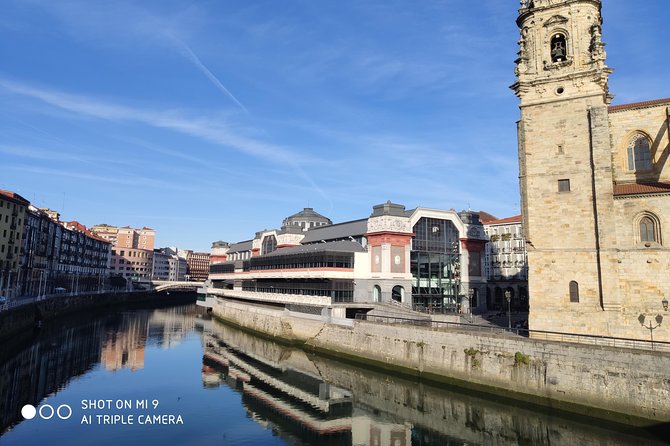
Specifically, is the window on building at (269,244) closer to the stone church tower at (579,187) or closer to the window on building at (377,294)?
the window on building at (377,294)

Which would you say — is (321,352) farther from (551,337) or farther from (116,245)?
(116,245)

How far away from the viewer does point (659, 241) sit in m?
35.4

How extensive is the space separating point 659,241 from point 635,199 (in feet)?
12.3

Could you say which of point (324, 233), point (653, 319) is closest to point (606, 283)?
point (653, 319)

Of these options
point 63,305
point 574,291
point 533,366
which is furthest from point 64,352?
point 574,291

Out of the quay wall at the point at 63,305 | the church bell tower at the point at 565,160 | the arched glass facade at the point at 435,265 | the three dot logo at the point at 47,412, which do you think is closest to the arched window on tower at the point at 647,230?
the church bell tower at the point at 565,160

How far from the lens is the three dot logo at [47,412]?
99.6ft

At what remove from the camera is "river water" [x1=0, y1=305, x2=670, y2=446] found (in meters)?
27.4

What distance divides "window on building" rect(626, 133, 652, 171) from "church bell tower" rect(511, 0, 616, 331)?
467 cm

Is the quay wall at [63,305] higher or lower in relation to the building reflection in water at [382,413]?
higher

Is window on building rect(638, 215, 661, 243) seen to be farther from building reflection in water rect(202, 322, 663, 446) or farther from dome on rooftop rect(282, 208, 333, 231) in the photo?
dome on rooftop rect(282, 208, 333, 231)

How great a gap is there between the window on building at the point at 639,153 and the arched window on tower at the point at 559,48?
9.81 meters

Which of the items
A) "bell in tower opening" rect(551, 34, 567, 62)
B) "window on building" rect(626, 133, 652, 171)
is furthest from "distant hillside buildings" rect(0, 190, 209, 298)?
"window on building" rect(626, 133, 652, 171)

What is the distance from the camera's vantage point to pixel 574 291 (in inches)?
1447
